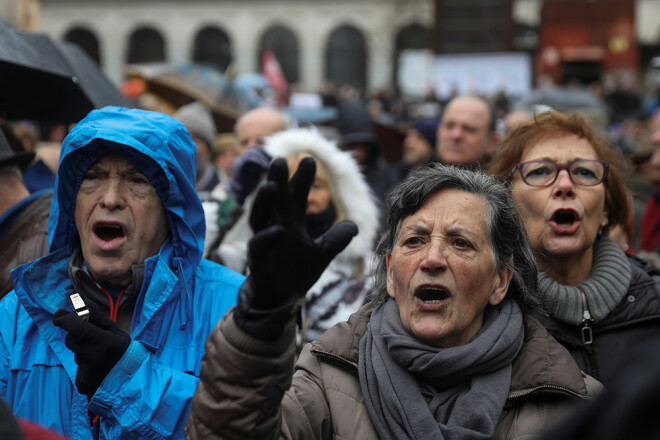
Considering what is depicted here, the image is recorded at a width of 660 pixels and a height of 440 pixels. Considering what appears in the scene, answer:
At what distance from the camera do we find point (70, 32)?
45.0m

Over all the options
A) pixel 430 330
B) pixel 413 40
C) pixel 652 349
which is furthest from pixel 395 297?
pixel 413 40

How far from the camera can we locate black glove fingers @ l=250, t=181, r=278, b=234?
6.16 feet

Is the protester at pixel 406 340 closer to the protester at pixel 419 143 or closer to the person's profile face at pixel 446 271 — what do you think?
the person's profile face at pixel 446 271

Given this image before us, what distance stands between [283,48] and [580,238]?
1638 inches

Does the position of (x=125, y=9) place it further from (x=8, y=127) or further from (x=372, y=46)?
(x=8, y=127)

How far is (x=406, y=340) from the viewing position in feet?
7.98

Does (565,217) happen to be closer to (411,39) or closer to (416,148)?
(416,148)

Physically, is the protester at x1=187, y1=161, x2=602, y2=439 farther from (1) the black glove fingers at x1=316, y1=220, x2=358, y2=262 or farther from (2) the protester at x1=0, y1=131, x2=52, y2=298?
(2) the protester at x1=0, y1=131, x2=52, y2=298

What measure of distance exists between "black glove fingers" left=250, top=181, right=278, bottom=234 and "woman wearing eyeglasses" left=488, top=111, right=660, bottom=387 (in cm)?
141

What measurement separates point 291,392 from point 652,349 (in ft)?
4.74

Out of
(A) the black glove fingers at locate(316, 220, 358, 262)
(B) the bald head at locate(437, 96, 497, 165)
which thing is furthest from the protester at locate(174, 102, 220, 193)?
(A) the black glove fingers at locate(316, 220, 358, 262)

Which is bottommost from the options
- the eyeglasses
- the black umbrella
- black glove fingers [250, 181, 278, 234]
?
the eyeglasses

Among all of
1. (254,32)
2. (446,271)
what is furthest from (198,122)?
(254,32)

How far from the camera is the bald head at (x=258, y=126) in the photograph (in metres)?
5.70
